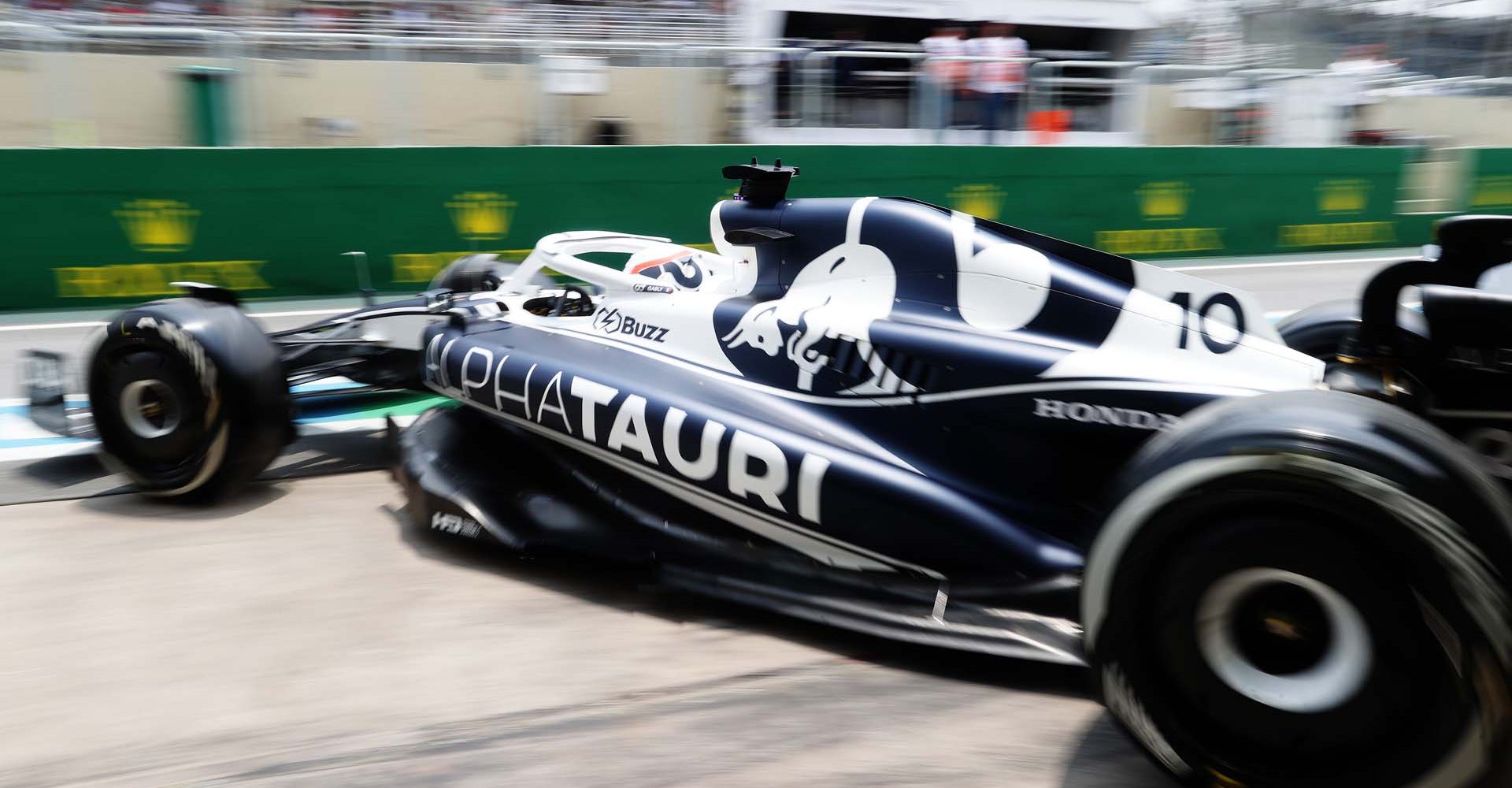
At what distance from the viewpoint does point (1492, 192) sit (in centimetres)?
1424

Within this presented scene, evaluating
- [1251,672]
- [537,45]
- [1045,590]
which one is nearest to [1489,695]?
[1251,672]

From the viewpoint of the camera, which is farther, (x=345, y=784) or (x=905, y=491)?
(x=905, y=491)

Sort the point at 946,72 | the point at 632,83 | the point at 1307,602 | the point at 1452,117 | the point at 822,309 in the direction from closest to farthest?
the point at 1307,602 < the point at 822,309 < the point at 632,83 < the point at 946,72 < the point at 1452,117

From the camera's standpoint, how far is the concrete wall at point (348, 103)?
889 cm

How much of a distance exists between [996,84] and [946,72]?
1.73 feet

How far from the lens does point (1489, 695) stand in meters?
2.07

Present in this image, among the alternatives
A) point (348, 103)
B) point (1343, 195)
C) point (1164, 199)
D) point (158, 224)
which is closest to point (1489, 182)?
point (1343, 195)

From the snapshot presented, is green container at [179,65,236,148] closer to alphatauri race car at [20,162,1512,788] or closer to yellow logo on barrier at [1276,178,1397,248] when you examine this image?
alphatauri race car at [20,162,1512,788]

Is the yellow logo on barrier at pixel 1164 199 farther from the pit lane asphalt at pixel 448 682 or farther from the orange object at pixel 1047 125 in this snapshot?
the pit lane asphalt at pixel 448 682

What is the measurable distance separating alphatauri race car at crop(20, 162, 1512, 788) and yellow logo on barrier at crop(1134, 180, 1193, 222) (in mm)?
7688

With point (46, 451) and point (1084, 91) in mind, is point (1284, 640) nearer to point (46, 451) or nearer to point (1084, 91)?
point (46, 451)

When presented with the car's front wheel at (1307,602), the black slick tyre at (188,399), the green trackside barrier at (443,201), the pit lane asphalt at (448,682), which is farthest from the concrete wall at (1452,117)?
the car's front wheel at (1307,602)

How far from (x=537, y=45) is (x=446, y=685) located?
8258 mm

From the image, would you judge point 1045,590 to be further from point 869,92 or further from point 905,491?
point 869,92
